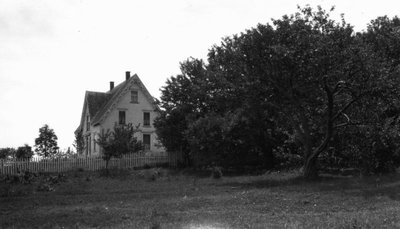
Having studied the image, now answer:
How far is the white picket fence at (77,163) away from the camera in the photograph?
3719cm

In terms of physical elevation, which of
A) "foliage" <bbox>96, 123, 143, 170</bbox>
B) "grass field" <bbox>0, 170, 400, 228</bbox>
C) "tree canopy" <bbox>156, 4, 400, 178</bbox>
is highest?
"tree canopy" <bbox>156, 4, 400, 178</bbox>

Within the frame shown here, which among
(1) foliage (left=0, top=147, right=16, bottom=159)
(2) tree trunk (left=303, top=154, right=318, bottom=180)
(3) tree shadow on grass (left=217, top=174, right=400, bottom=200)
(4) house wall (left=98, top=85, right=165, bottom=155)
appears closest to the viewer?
(3) tree shadow on grass (left=217, top=174, right=400, bottom=200)

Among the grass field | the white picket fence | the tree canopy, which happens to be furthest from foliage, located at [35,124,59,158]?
the grass field

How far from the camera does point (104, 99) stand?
2473 inches

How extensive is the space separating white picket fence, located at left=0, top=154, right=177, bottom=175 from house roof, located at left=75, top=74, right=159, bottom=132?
12.9 meters

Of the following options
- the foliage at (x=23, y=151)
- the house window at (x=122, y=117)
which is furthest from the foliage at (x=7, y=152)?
the house window at (x=122, y=117)

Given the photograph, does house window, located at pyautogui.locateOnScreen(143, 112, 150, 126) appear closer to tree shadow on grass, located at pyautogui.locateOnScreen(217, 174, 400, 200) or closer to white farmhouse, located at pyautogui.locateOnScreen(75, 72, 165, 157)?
white farmhouse, located at pyautogui.locateOnScreen(75, 72, 165, 157)

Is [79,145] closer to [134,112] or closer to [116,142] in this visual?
[134,112]

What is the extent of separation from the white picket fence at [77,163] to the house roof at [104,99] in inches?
510

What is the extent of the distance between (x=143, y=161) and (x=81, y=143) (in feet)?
61.2

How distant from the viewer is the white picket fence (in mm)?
37188

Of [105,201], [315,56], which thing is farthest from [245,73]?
[105,201]

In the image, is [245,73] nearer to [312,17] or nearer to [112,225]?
[312,17]

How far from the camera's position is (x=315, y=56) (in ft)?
80.0
